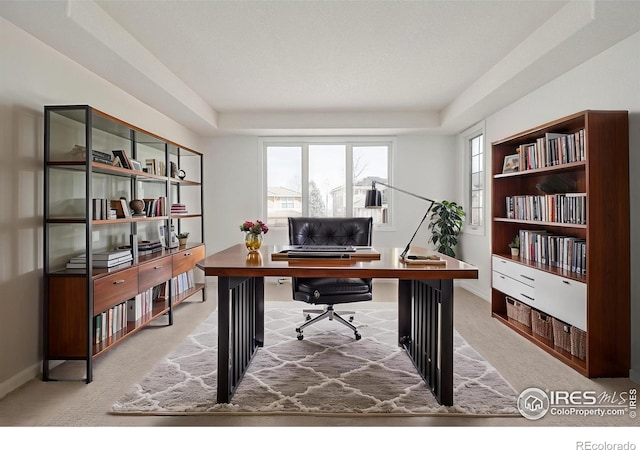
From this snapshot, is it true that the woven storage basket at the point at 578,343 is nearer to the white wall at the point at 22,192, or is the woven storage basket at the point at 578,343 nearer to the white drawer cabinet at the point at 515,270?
the white drawer cabinet at the point at 515,270

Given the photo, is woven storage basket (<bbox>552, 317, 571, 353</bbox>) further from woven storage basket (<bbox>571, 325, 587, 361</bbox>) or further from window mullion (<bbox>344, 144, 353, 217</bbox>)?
window mullion (<bbox>344, 144, 353, 217</bbox>)

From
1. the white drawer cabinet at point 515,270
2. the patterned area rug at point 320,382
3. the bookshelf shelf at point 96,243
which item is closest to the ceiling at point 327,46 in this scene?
the bookshelf shelf at point 96,243

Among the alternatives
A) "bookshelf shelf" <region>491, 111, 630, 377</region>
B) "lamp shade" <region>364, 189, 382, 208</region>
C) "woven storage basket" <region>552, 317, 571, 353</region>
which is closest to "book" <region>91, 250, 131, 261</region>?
"lamp shade" <region>364, 189, 382, 208</region>

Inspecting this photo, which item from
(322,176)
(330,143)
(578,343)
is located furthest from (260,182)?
(578,343)

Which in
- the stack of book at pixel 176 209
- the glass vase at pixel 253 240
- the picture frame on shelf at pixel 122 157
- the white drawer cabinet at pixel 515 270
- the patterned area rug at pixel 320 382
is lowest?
the patterned area rug at pixel 320 382

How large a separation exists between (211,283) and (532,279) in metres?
4.36

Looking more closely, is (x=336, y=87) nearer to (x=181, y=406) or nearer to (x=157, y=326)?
(x=157, y=326)

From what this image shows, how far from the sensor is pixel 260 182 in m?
6.05

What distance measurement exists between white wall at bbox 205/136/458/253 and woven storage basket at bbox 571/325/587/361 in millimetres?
3237

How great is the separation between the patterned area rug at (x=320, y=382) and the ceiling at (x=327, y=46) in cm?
226

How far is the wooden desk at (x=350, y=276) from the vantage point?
2.08 m

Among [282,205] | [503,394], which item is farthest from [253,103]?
[503,394]

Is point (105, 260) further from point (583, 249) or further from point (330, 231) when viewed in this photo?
point (583, 249)

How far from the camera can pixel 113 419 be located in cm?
206
